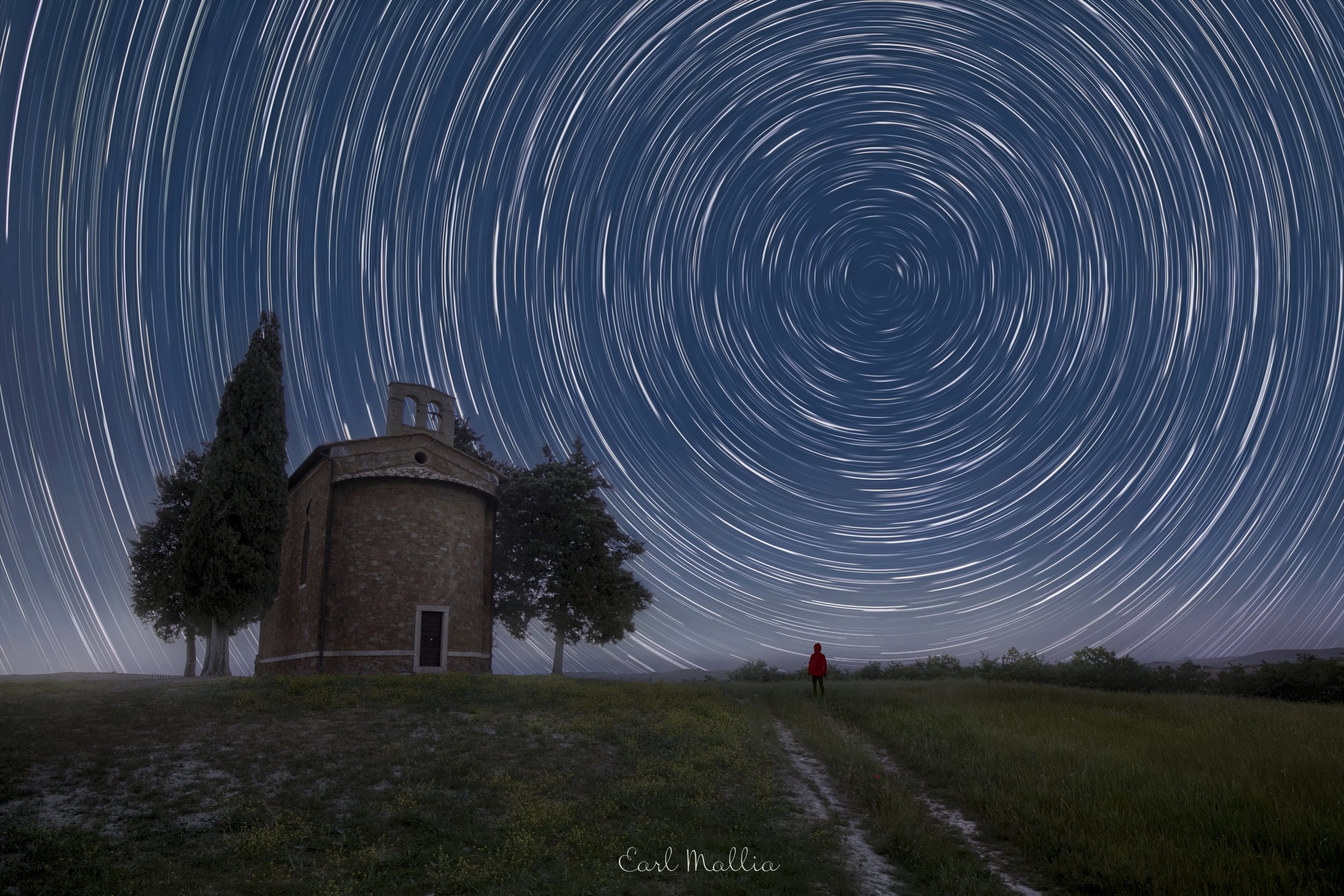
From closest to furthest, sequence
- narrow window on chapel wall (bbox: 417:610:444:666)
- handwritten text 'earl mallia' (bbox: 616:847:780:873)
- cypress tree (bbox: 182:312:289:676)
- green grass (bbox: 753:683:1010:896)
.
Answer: green grass (bbox: 753:683:1010:896), handwritten text 'earl mallia' (bbox: 616:847:780:873), cypress tree (bbox: 182:312:289:676), narrow window on chapel wall (bbox: 417:610:444:666)

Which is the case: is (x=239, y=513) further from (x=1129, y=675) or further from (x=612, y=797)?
(x=1129, y=675)

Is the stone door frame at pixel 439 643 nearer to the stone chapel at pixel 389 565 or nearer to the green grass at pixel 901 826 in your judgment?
the stone chapel at pixel 389 565

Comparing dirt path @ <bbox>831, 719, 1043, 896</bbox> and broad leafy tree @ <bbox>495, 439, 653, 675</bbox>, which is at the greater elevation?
broad leafy tree @ <bbox>495, 439, 653, 675</bbox>

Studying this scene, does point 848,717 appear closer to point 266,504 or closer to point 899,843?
point 899,843

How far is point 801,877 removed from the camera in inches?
326

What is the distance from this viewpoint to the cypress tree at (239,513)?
96.1ft

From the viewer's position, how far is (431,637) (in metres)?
30.5

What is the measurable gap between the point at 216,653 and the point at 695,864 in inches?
1220

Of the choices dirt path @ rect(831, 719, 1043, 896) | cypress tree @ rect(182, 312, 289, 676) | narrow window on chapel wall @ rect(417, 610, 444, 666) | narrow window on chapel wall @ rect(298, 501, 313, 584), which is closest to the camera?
dirt path @ rect(831, 719, 1043, 896)

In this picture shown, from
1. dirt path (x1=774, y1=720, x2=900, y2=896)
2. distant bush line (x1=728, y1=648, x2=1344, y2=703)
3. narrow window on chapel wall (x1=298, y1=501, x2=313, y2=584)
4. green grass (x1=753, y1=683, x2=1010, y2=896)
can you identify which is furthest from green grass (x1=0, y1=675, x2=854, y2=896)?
distant bush line (x1=728, y1=648, x2=1344, y2=703)

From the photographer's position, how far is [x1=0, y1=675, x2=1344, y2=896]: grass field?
8.13m

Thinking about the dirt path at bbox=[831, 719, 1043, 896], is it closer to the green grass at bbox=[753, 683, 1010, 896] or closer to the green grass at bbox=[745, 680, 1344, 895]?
the green grass at bbox=[753, 683, 1010, 896]

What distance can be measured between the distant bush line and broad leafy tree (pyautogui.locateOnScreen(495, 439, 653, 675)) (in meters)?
11.9

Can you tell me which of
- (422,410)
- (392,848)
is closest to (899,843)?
(392,848)
